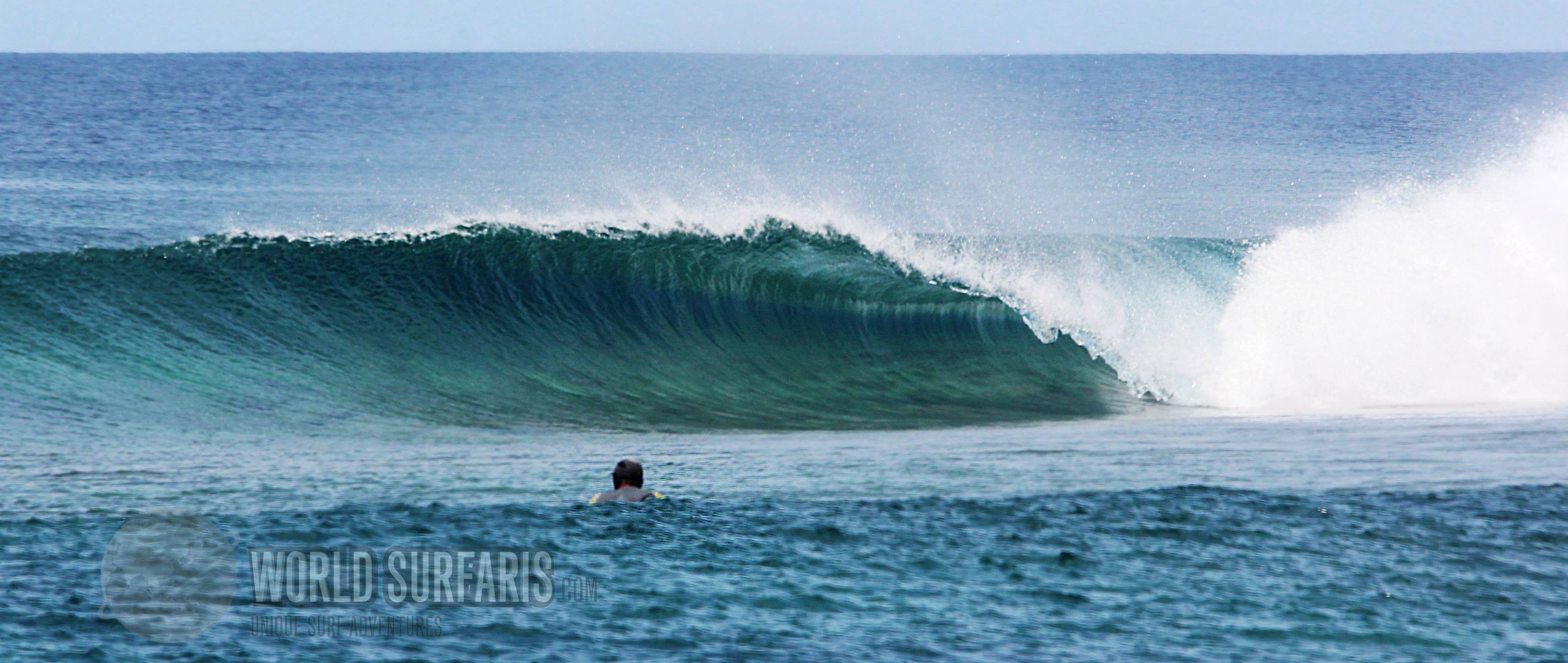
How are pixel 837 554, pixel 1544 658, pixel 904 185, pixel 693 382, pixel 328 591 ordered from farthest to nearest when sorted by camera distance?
pixel 904 185, pixel 693 382, pixel 837 554, pixel 328 591, pixel 1544 658

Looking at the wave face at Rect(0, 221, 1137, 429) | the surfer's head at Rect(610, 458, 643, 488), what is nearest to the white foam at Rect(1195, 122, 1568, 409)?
the wave face at Rect(0, 221, 1137, 429)

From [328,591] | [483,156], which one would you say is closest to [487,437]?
[328,591]

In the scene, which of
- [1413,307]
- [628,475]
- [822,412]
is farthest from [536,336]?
[1413,307]

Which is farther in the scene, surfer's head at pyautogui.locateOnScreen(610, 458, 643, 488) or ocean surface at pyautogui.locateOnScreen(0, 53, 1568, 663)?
surfer's head at pyautogui.locateOnScreen(610, 458, 643, 488)

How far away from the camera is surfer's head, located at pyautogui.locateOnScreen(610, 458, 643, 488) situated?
313 inches

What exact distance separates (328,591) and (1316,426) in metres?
7.98

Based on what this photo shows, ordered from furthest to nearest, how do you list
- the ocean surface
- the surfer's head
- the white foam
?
the white foam
the surfer's head
the ocean surface

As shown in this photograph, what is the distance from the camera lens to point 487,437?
35.8 ft

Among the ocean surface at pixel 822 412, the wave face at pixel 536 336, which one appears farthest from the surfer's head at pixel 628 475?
the wave face at pixel 536 336

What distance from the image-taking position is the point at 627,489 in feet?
25.8

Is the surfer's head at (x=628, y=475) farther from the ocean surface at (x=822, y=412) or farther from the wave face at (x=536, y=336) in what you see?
the wave face at (x=536, y=336)

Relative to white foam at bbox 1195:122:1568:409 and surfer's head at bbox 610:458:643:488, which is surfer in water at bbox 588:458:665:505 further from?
white foam at bbox 1195:122:1568:409

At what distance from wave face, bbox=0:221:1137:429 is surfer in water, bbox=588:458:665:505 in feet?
12.5

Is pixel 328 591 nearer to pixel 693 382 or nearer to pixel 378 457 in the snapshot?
pixel 378 457
